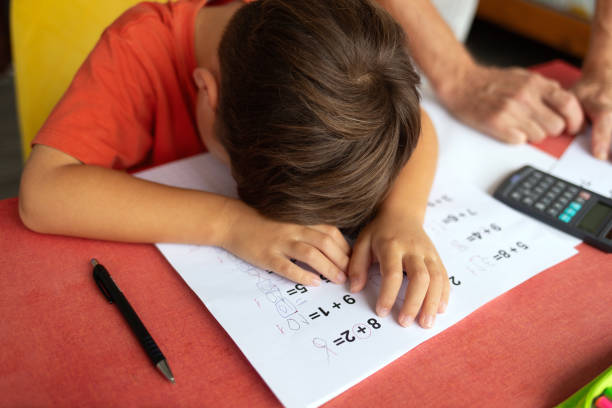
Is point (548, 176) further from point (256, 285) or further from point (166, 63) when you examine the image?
point (166, 63)

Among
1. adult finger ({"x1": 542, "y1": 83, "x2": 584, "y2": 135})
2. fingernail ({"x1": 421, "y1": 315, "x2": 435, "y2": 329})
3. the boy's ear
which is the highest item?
adult finger ({"x1": 542, "y1": 83, "x2": 584, "y2": 135})

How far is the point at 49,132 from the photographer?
0.66m

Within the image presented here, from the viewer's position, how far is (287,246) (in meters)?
0.57

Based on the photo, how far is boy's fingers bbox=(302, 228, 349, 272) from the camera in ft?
1.85

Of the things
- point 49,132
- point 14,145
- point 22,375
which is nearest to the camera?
point 22,375

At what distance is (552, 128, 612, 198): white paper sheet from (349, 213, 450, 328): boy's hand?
294mm

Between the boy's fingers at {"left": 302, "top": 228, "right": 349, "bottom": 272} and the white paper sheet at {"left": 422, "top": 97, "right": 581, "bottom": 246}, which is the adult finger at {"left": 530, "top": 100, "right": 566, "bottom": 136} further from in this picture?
the boy's fingers at {"left": 302, "top": 228, "right": 349, "bottom": 272}

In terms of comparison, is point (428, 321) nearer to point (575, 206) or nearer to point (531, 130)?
point (575, 206)

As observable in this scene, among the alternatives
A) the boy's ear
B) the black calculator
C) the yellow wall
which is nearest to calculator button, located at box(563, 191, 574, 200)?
the black calculator

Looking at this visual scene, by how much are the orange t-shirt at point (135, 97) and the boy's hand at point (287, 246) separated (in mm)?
240

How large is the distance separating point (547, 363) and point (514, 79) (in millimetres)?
582

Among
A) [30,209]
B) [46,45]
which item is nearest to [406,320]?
[30,209]

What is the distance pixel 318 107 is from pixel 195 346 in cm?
26

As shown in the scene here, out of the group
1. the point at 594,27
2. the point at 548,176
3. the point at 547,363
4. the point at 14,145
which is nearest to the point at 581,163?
the point at 548,176
